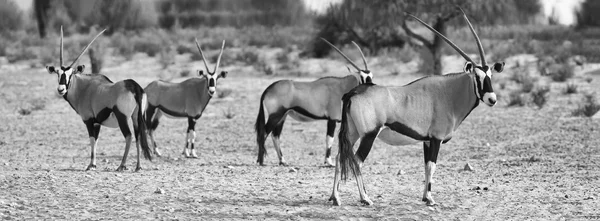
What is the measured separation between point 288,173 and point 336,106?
66.9 inches

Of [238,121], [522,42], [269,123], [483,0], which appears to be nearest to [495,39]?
[522,42]

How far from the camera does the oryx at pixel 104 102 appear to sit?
39.9 feet

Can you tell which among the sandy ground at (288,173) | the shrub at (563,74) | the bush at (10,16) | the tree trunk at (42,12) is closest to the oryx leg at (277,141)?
the sandy ground at (288,173)

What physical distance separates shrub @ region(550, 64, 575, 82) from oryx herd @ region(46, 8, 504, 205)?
12.2 metres

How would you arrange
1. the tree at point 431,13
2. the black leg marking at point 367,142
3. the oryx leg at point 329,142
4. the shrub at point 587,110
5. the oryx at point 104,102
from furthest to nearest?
the tree at point 431,13 < the shrub at point 587,110 < the oryx leg at point 329,142 < the oryx at point 104,102 < the black leg marking at point 367,142

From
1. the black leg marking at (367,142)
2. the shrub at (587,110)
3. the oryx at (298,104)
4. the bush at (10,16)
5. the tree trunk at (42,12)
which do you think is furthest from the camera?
the bush at (10,16)

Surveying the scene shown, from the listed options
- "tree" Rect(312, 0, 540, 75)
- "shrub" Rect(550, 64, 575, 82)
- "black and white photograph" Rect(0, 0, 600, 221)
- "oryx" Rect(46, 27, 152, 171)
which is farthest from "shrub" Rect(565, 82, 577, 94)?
"oryx" Rect(46, 27, 152, 171)

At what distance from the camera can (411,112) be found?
9391 millimetres

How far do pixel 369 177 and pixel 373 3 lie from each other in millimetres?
17164

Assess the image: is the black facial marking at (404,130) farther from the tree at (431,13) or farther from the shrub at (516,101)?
the tree at (431,13)

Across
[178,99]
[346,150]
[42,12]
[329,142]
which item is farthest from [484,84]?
[42,12]

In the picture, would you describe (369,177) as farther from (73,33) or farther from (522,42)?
(73,33)

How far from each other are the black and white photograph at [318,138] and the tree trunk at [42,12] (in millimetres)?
13635

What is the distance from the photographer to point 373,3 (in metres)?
28.6
